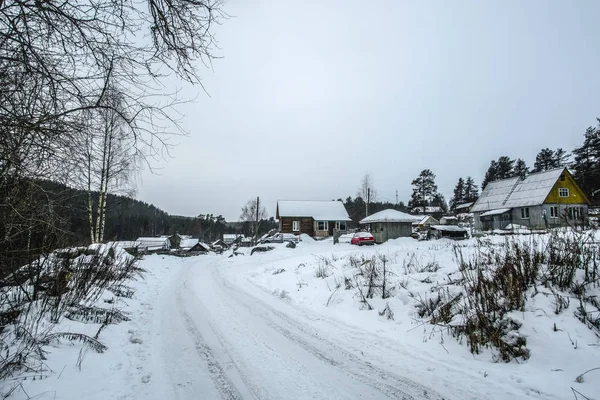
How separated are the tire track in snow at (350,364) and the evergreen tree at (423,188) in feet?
239

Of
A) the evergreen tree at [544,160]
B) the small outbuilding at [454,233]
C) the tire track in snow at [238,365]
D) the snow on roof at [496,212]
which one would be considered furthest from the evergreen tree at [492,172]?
the tire track in snow at [238,365]

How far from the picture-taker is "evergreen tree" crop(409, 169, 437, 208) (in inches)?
2817

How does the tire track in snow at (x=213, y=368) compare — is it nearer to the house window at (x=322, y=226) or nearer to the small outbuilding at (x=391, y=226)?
the small outbuilding at (x=391, y=226)

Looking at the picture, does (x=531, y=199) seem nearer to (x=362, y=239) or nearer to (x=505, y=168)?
(x=362, y=239)

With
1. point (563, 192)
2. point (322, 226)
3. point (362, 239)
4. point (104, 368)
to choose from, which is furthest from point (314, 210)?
point (104, 368)

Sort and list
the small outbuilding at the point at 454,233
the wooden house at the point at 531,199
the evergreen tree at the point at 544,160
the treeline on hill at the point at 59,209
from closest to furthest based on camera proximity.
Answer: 1. the treeline on hill at the point at 59,209
2. the small outbuilding at the point at 454,233
3. the wooden house at the point at 531,199
4. the evergreen tree at the point at 544,160

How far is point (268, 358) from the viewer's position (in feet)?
13.5

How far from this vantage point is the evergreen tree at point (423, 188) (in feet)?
235

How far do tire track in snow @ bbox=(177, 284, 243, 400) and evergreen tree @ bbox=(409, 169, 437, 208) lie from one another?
244 ft

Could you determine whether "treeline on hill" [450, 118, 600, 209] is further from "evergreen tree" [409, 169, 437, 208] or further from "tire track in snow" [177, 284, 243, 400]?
"tire track in snow" [177, 284, 243, 400]

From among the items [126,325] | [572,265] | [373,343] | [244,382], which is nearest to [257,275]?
[126,325]

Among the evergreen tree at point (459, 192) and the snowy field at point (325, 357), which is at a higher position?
the evergreen tree at point (459, 192)

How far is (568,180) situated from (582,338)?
138 ft

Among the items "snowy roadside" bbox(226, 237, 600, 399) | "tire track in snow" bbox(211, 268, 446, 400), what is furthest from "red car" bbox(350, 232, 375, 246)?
"tire track in snow" bbox(211, 268, 446, 400)
